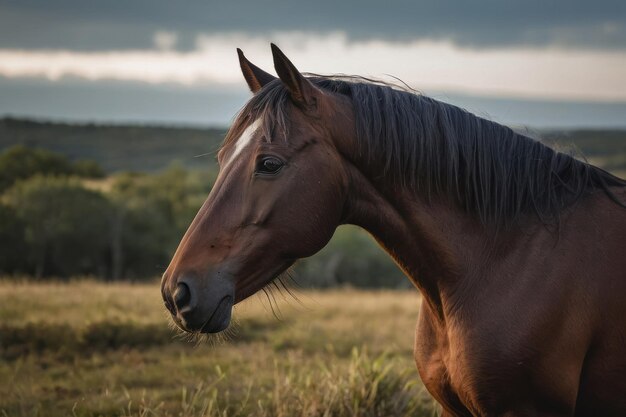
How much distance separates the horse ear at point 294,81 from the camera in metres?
3.05

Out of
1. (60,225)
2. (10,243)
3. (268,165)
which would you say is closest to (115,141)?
(60,225)

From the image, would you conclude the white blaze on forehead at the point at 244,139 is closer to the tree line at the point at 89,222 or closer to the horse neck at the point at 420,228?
the horse neck at the point at 420,228

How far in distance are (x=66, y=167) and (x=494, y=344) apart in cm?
4946

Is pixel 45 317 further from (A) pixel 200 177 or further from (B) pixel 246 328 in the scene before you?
(A) pixel 200 177

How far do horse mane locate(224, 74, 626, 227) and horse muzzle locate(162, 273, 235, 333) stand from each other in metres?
0.79

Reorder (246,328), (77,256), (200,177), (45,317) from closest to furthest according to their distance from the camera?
(45,317)
(246,328)
(77,256)
(200,177)

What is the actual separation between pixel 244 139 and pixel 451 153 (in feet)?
3.54

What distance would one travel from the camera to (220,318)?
117 inches

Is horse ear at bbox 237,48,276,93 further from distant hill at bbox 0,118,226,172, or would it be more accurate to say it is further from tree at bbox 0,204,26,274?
distant hill at bbox 0,118,226,172

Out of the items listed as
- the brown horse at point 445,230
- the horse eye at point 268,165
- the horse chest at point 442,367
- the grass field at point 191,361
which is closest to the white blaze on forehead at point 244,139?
the brown horse at point 445,230

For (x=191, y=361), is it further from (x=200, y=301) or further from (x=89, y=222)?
(x=89, y=222)

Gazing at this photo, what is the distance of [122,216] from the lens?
42156 millimetres

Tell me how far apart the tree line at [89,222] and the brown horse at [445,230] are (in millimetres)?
33791

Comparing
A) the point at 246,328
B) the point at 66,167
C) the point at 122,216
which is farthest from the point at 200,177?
the point at 246,328
